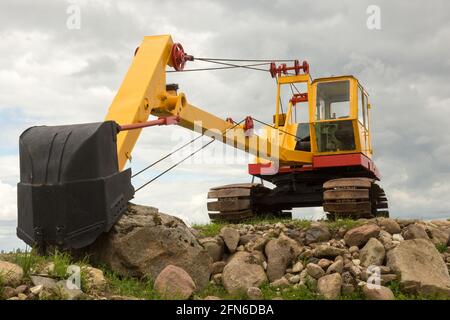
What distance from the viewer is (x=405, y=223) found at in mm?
10070

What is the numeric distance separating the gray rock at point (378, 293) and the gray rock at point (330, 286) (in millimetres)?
357

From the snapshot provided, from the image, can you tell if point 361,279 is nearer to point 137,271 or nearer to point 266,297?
point 266,297

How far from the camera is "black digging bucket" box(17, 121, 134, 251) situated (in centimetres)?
617

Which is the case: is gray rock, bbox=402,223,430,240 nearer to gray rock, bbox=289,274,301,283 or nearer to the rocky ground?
the rocky ground

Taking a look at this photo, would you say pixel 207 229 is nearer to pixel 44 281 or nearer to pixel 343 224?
pixel 343 224

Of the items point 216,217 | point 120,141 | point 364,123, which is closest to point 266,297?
point 120,141

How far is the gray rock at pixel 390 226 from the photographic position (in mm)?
9710

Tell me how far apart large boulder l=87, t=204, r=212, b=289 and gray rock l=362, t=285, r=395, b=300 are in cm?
219

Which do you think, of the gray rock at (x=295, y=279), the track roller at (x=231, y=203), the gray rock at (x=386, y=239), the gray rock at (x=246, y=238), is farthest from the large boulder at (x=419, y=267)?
the track roller at (x=231, y=203)

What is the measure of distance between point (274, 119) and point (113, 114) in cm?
637

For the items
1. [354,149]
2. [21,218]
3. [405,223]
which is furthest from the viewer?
[354,149]

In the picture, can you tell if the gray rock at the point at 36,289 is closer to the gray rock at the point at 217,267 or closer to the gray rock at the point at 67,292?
the gray rock at the point at 67,292

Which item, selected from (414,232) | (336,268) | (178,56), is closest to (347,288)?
(336,268)

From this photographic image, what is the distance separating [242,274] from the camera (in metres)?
8.38
